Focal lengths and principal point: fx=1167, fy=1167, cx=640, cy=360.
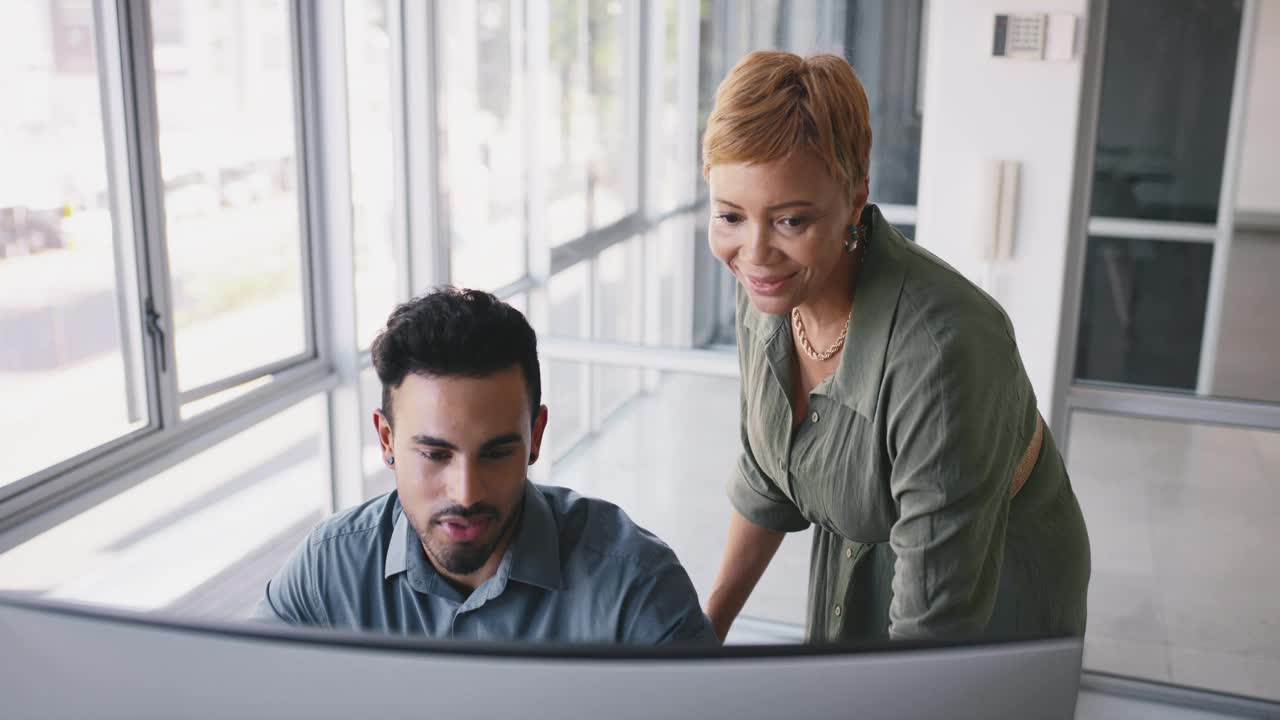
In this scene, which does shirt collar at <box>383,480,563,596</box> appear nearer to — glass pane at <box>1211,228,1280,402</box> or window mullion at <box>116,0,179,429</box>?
window mullion at <box>116,0,179,429</box>

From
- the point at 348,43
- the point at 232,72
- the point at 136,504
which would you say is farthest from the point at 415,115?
the point at 136,504

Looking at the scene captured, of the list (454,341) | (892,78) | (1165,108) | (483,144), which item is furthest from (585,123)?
(454,341)

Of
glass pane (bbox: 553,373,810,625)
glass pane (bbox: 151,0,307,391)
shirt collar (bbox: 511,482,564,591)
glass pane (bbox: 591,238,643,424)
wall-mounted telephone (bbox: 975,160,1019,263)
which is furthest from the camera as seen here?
glass pane (bbox: 591,238,643,424)

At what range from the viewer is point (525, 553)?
1.35 meters

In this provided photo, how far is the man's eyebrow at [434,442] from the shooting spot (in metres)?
1.33

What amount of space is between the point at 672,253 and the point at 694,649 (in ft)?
10.3

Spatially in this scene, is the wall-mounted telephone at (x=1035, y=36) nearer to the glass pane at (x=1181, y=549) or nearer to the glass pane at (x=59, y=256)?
the glass pane at (x=1181, y=549)

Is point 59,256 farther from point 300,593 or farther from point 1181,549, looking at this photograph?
point 1181,549

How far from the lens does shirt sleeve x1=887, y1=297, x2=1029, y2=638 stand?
1278 millimetres

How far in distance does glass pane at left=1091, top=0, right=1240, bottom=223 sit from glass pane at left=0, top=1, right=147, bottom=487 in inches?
97.5

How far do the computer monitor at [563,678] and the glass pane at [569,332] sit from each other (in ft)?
10.4

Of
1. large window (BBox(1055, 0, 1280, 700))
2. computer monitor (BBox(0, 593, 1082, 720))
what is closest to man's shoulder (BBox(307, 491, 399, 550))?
computer monitor (BBox(0, 593, 1082, 720))

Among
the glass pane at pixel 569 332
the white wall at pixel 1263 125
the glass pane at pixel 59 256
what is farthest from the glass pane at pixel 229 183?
the white wall at pixel 1263 125

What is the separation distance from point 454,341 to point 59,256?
1446mm
